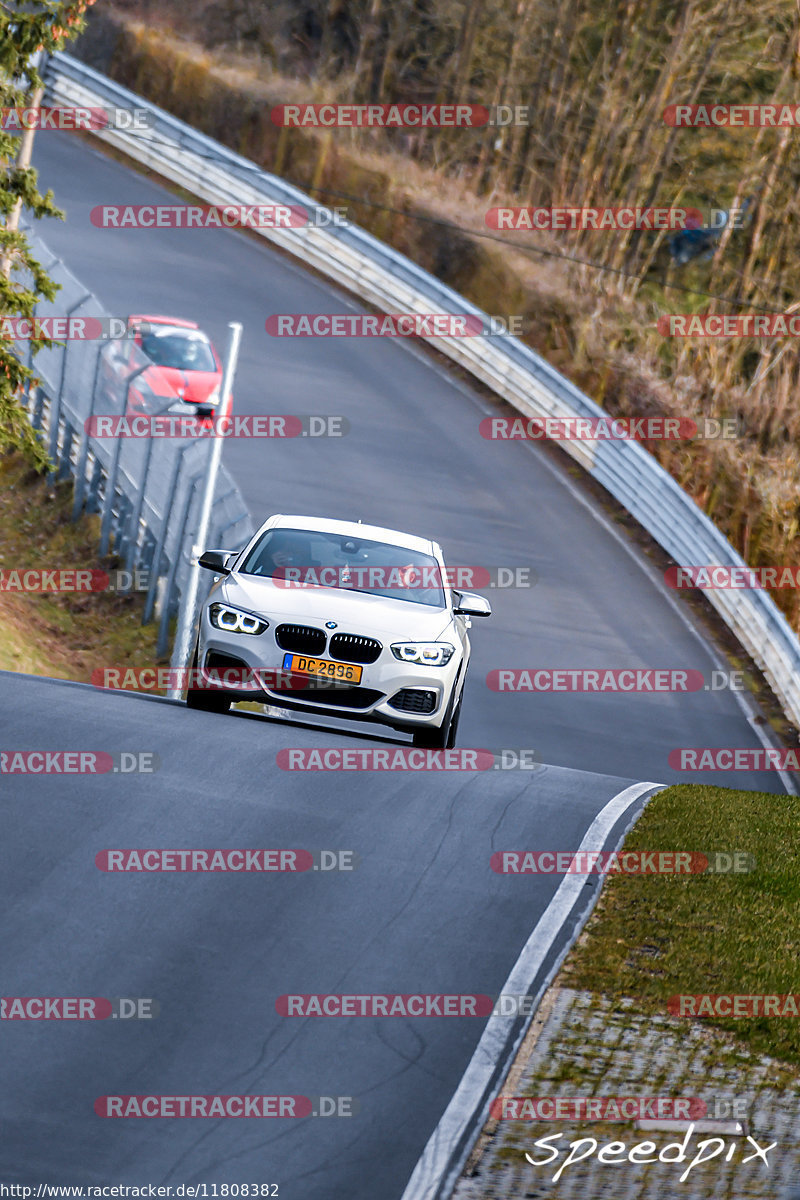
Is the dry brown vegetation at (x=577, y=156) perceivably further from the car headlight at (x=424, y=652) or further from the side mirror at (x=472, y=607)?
the car headlight at (x=424, y=652)

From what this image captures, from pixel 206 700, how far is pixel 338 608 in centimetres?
153

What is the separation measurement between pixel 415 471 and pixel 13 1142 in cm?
2296

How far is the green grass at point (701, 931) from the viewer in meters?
7.75

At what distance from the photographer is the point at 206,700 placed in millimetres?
12727

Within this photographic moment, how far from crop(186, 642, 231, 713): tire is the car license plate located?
0.90m

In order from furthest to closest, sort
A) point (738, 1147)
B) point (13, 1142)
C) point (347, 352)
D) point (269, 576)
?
point (347, 352) → point (269, 576) → point (738, 1147) → point (13, 1142)

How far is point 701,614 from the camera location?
25891 millimetres

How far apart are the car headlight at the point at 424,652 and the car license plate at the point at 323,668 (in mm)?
355

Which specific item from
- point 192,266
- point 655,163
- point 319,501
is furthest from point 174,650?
point 655,163

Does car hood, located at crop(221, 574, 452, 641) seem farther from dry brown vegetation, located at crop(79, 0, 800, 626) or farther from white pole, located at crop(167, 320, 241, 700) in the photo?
dry brown vegetation, located at crop(79, 0, 800, 626)

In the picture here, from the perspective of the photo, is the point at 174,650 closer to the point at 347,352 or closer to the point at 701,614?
the point at 701,614

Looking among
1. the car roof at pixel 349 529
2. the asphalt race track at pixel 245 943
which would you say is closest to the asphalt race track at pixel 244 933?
the asphalt race track at pixel 245 943

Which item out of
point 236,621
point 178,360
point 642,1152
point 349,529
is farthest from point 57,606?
point 642,1152

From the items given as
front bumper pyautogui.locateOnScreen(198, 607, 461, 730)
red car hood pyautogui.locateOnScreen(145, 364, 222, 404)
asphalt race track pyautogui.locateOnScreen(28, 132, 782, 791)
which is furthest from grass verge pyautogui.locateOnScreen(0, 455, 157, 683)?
front bumper pyautogui.locateOnScreen(198, 607, 461, 730)
